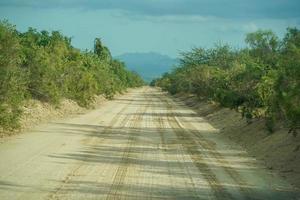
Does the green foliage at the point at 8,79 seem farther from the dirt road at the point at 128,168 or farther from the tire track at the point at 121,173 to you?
the tire track at the point at 121,173

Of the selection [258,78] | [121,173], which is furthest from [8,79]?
[258,78]

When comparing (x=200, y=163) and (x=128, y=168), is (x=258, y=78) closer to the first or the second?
(x=200, y=163)

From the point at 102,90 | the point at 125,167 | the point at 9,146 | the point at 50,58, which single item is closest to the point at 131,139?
the point at 9,146

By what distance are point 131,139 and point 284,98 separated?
8.28 meters

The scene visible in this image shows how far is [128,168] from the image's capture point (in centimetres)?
1661

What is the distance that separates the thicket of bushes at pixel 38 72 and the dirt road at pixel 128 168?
6.04ft

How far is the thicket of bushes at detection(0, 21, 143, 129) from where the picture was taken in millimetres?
24688

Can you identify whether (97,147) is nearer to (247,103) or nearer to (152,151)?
(152,151)

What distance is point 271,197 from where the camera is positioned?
13.1m

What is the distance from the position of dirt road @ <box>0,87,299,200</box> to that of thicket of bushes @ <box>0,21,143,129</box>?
184cm

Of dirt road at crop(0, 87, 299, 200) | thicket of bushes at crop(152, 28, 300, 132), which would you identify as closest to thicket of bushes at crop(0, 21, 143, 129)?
dirt road at crop(0, 87, 299, 200)

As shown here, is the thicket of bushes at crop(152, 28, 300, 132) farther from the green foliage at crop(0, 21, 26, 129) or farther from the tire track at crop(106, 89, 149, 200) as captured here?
the green foliage at crop(0, 21, 26, 129)

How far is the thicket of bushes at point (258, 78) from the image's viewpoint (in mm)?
19547

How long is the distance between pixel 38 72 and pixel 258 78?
521 inches
